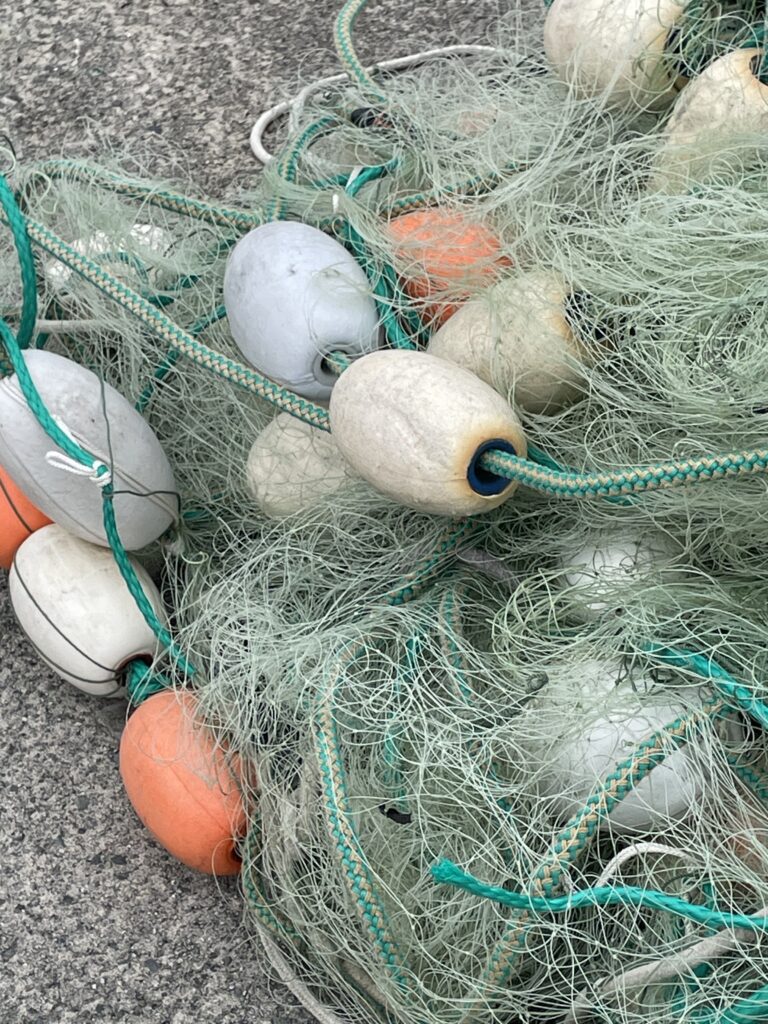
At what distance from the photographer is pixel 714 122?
53.0 inches

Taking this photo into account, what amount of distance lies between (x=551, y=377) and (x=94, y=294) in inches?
23.7

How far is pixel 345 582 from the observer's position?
138cm

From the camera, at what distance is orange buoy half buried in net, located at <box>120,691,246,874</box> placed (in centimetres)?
128

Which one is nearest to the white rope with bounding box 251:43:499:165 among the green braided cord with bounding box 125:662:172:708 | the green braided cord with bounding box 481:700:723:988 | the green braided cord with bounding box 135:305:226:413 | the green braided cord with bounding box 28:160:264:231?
the green braided cord with bounding box 28:160:264:231

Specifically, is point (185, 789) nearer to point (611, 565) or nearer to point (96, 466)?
point (96, 466)

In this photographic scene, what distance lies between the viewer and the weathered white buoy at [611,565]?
4.08ft

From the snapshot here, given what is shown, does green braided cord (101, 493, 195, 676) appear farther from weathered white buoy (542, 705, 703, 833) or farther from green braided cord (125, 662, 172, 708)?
weathered white buoy (542, 705, 703, 833)

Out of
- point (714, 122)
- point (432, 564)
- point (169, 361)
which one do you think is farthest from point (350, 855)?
point (714, 122)

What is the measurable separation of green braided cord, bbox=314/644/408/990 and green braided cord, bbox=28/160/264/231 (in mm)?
683

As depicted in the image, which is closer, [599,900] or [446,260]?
[599,900]

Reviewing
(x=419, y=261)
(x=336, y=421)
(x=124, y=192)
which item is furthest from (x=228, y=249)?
(x=336, y=421)

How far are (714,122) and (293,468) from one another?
0.57 metres

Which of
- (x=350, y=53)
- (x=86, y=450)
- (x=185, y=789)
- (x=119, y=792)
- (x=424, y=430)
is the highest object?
(x=350, y=53)

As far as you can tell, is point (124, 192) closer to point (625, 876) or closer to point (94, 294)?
point (94, 294)
